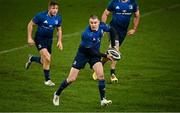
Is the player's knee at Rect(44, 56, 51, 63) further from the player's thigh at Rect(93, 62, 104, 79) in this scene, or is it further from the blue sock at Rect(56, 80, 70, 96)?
the player's thigh at Rect(93, 62, 104, 79)

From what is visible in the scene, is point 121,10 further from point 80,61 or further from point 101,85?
point 101,85

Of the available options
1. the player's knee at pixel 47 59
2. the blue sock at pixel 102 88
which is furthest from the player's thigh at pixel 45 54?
the blue sock at pixel 102 88

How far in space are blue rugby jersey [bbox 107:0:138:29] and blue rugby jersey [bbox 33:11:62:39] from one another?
191 cm

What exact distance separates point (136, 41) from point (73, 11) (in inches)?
271

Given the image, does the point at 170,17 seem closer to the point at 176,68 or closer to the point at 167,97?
the point at 176,68

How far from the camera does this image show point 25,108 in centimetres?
1552

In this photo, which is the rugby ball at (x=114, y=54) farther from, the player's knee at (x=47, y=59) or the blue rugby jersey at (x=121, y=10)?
the blue rugby jersey at (x=121, y=10)

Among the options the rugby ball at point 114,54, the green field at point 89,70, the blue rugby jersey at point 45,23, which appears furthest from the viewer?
the blue rugby jersey at point 45,23

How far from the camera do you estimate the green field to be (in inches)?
634

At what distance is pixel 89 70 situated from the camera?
67.3 feet

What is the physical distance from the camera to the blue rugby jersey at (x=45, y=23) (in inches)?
698

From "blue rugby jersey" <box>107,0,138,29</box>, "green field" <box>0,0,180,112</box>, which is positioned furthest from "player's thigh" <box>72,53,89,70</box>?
"blue rugby jersey" <box>107,0,138,29</box>

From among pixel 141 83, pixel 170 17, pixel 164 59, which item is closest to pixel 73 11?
pixel 170 17

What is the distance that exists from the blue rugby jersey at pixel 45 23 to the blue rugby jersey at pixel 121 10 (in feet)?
6.26
